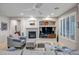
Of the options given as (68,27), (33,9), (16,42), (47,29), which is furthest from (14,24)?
(68,27)

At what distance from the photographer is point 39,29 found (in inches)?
129

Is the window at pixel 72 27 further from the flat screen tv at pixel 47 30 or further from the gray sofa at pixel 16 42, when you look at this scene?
the gray sofa at pixel 16 42

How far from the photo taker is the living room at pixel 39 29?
2.75 metres

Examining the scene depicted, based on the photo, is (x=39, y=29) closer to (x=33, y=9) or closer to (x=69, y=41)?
(x=33, y=9)

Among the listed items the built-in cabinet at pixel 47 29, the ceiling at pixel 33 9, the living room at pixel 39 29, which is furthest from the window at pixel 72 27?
the built-in cabinet at pixel 47 29

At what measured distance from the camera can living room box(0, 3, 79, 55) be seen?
2.75m

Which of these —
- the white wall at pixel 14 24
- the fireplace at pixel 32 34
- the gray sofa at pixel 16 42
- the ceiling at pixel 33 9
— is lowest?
the gray sofa at pixel 16 42

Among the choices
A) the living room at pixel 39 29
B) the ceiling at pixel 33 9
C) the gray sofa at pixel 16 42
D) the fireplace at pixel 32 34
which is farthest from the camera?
the fireplace at pixel 32 34

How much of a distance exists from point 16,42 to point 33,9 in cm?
92

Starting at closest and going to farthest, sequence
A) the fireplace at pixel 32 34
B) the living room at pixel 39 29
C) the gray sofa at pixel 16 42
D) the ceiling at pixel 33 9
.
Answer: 1. the ceiling at pixel 33 9
2. the living room at pixel 39 29
3. the gray sofa at pixel 16 42
4. the fireplace at pixel 32 34

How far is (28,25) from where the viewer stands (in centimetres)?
322

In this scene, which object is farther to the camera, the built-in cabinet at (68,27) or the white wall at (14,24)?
the white wall at (14,24)
